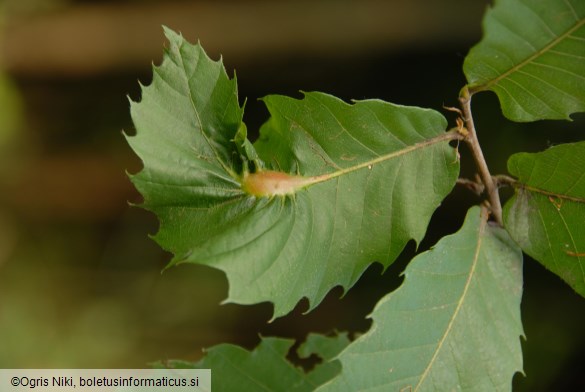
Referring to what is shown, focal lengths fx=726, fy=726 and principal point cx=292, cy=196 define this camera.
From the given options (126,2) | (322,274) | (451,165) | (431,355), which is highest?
(126,2)

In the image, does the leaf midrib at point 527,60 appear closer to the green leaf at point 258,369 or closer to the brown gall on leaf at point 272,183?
the brown gall on leaf at point 272,183

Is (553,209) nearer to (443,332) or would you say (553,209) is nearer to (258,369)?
(443,332)

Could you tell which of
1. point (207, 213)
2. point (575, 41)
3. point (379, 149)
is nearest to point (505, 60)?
point (575, 41)

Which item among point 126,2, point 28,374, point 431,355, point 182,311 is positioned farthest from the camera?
point 126,2

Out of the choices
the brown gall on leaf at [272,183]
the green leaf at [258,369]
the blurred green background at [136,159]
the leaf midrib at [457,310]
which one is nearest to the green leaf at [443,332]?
the leaf midrib at [457,310]

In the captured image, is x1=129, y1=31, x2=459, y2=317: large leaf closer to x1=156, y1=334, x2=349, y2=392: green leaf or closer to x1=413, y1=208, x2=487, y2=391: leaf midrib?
x1=413, y1=208, x2=487, y2=391: leaf midrib

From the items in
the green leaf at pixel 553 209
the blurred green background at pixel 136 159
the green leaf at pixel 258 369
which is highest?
the blurred green background at pixel 136 159

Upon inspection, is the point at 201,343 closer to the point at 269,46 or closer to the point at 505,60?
the point at 269,46
